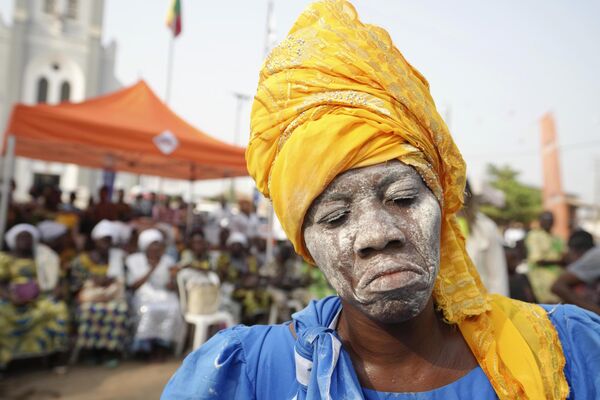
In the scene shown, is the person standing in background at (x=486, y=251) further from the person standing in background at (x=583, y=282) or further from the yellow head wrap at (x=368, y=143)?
the yellow head wrap at (x=368, y=143)

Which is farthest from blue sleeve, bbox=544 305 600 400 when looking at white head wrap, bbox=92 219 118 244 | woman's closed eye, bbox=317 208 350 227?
white head wrap, bbox=92 219 118 244

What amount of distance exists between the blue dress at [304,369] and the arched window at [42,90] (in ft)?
80.9

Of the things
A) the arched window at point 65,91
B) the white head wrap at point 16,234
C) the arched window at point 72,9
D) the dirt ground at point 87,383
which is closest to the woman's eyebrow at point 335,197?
the dirt ground at point 87,383

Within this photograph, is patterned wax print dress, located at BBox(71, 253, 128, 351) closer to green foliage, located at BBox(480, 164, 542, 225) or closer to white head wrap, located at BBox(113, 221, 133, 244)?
white head wrap, located at BBox(113, 221, 133, 244)

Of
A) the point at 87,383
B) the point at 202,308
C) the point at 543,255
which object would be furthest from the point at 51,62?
the point at 543,255

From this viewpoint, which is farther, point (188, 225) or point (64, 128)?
point (188, 225)

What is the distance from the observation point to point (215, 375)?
3.69 feet

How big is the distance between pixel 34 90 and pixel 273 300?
20.8 metres

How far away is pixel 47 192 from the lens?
27.7 ft

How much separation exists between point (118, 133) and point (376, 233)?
5.53m

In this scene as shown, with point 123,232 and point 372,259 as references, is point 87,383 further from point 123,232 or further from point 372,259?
point 372,259

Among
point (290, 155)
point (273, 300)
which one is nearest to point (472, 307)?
point (290, 155)

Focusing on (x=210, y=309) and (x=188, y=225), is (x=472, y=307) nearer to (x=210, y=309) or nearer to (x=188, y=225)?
(x=210, y=309)

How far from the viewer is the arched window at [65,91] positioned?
22333 millimetres
